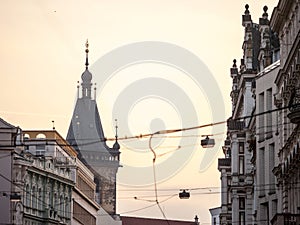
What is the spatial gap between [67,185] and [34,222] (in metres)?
15.4

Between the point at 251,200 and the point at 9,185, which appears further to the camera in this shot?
the point at 9,185

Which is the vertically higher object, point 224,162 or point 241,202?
point 224,162

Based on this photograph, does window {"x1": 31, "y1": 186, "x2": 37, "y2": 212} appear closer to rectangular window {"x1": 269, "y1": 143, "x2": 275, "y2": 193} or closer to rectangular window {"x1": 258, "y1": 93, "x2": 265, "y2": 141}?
rectangular window {"x1": 258, "y1": 93, "x2": 265, "y2": 141}

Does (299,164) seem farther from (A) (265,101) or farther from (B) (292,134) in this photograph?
(A) (265,101)

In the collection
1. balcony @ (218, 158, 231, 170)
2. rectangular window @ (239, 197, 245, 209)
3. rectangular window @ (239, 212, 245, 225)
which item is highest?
balcony @ (218, 158, 231, 170)

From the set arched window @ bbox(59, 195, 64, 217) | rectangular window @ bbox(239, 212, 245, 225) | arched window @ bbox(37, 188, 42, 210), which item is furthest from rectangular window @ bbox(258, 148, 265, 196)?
arched window @ bbox(59, 195, 64, 217)

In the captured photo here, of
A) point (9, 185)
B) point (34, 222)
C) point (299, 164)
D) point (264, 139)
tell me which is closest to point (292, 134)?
point (299, 164)

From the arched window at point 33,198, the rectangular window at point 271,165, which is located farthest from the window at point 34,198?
the rectangular window at point 271,165

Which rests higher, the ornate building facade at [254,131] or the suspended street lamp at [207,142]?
the ornate building facade at [254,131]

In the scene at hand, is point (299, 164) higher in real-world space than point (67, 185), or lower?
lower

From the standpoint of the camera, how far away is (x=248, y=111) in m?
82.6

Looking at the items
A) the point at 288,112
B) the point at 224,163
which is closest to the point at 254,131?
the point at 288,112

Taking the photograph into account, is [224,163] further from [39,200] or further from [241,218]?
[39,200]

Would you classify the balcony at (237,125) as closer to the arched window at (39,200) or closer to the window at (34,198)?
the window at (34,198)
